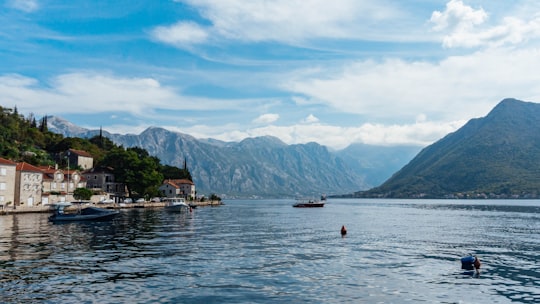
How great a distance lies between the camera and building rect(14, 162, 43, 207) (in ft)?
395

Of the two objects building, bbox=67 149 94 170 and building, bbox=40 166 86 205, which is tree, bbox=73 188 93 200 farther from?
building, bbox=67 149 94 170

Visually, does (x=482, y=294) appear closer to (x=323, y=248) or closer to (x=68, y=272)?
(x=323, y=248)

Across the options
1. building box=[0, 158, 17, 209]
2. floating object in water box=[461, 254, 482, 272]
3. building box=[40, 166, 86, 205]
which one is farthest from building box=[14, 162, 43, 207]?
floating object in water box=[461, 254, 482, 272]

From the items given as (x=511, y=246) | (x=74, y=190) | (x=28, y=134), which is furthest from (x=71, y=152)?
(x=511, y=246)

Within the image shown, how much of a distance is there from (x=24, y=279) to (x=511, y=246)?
56297mm

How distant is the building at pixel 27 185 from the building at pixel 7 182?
3499mm

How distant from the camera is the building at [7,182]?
367ft

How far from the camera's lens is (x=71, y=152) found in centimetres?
19488

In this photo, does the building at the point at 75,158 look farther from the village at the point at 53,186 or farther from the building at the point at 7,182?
the building at the point at 7,182

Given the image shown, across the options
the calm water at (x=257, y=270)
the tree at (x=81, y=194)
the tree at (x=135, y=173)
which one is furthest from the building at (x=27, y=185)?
the calm water at (x=257, y=270)

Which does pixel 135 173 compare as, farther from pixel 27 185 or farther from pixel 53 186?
pixel 27 185

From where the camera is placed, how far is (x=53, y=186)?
141 m

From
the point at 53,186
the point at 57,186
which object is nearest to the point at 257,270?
the point at 53,186

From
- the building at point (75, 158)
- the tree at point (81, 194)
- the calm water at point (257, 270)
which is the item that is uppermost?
the building at point (75, 158)
